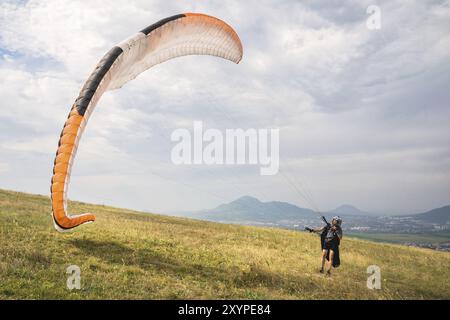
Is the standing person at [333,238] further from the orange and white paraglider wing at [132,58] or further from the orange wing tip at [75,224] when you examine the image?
the orange and white paraglider wing at [132,58]

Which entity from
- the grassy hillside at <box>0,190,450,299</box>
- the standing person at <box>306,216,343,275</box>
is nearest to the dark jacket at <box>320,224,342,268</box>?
the standing person at <box>306,216,343,275</box>

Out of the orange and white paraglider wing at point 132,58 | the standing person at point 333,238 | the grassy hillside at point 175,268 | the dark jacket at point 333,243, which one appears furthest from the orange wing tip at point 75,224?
the dark jacket at point 333,243

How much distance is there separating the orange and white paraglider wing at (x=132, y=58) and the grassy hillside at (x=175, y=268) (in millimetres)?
1815

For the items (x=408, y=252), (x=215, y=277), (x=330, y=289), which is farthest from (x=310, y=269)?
(x=408, y=252)

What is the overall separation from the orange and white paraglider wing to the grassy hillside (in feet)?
5.96

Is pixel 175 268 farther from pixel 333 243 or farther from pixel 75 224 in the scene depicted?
pixel 333 243

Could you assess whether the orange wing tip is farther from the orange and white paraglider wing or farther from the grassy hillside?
the grassy hillside

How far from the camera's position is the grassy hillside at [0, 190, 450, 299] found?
10.1 m

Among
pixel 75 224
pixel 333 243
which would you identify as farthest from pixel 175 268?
pixel 333 243

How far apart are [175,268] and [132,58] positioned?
832cm

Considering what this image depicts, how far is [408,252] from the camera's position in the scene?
2702cm

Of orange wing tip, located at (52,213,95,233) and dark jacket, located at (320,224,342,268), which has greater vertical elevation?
orange wing tip, located at (52,213,95,233)

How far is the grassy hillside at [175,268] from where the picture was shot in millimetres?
10094
